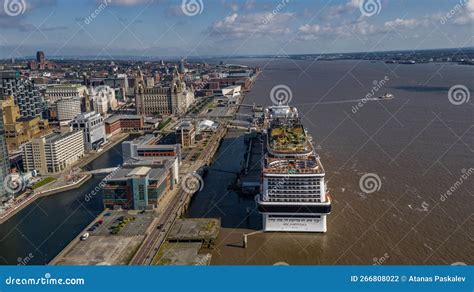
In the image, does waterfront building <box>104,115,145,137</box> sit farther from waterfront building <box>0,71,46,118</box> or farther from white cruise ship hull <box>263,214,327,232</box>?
white cruise ship hull <box>263,214,327,232</box>

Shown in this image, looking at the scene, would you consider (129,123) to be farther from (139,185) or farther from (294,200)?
(294,200)

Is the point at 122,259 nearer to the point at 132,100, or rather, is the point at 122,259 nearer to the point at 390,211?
the point at 390,211

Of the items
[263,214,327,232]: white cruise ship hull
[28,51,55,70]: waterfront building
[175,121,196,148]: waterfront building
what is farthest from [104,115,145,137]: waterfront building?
[28,51,55,70]: waterfront building

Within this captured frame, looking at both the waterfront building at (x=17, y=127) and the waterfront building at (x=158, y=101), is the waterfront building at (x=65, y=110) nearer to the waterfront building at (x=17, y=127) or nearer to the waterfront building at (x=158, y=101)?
the waterfront building at (x=17, y=127)

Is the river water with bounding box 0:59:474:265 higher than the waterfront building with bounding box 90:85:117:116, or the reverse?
the waterfront building with bounding box 90:85:117:116

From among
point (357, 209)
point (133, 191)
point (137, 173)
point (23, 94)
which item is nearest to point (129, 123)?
point (23, 94)

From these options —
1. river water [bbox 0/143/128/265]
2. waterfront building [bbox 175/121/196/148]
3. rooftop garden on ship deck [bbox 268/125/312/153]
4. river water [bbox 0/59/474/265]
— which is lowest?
river water [bbox 0/143/128/265]

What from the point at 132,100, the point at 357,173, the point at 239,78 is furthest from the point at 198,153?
the point at 239,78
